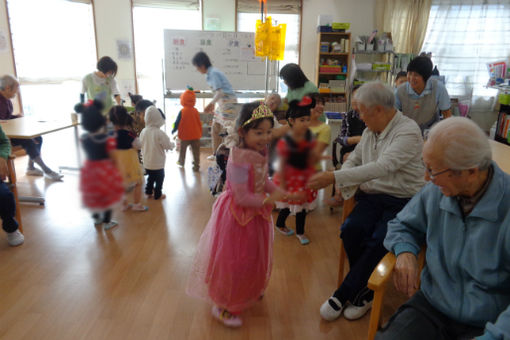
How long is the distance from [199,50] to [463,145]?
212 inches

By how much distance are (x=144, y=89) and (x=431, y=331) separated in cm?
149

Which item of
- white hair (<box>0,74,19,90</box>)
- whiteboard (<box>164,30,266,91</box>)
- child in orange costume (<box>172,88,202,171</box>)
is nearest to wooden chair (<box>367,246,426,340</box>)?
white hair (<box>0,74,19,90</box>)

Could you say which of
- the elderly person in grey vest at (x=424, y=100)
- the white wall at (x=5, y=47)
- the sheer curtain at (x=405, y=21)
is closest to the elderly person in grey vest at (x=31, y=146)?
the white wall at (x=5, y=47)

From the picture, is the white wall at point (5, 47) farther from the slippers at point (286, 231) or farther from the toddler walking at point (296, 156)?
the toddler walking at point (296, 156)

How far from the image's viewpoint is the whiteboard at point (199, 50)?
19.0 ft

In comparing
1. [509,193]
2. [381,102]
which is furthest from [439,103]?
[509,193]

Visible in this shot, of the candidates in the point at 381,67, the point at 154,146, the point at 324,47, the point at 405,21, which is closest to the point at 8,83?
the point at 154,146

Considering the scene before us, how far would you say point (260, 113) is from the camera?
80cm

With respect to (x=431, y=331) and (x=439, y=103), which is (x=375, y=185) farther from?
(x=439, y=103)

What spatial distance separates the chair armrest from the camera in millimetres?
1258

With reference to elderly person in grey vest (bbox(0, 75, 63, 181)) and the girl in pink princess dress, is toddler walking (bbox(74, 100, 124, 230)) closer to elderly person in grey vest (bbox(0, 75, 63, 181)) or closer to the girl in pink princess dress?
the girl in pink princess dress

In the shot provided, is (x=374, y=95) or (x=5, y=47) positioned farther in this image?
(x=5, y=47)

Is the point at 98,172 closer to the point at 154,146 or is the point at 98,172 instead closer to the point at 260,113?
the point at 260,113

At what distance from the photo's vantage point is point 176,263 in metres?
2.45
